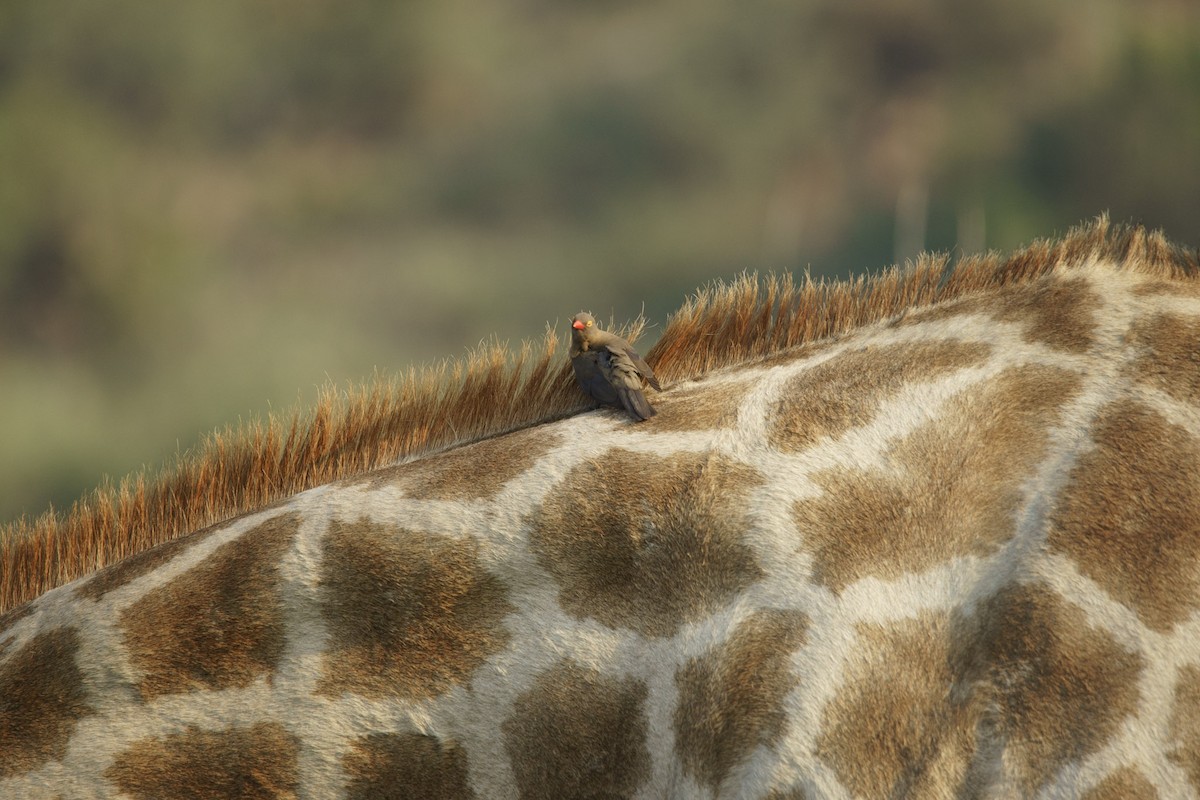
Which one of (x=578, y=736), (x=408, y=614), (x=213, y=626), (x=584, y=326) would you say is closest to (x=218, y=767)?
(x=213, y=626)

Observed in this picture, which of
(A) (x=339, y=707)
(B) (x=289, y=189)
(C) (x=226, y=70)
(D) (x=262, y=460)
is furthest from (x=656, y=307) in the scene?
(A) (x=339, y=707)

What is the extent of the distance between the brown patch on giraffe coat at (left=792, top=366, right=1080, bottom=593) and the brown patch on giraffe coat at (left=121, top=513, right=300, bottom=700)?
0.61 m

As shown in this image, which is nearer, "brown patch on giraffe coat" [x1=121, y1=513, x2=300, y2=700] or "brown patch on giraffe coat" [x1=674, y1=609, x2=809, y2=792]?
"brown patch on giraffe coat" [x1=674, y1=609, x2=809, y2=792]

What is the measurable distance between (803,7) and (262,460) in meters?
3.18

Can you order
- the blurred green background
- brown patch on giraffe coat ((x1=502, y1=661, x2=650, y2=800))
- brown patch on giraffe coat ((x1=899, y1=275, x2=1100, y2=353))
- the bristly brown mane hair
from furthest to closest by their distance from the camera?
1. the blurred green background
2. the bristly brown mane hair
3. brown patch on giraffe coat ((x1=899, y1=275, x2=1100, y2=353))
4. brown patch on giraffe coat ((x1=502, y1=661, x2=650, y2=800))

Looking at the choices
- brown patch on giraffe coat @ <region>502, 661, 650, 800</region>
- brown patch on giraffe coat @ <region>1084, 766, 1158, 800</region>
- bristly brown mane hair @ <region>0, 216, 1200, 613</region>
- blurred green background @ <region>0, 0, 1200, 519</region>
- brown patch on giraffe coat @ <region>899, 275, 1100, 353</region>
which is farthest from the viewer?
blurred green background @ <region>0, 0, 1200, 519</region>

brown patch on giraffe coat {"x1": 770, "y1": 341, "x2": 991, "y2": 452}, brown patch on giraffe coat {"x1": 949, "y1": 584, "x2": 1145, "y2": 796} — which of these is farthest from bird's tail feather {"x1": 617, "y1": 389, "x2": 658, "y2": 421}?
brown patch on giraffe coat {"x1": 949, "y1": 584, "x2": 1145, "y2": 796}

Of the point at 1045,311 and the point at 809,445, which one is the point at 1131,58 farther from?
the point at 809,445

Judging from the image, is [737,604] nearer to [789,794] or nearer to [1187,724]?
[789,794]

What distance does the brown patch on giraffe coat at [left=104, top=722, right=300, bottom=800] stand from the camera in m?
1.08

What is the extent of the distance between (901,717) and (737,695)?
161mm

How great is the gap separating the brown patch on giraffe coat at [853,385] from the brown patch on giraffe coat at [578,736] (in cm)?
34

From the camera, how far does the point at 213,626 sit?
113 cm

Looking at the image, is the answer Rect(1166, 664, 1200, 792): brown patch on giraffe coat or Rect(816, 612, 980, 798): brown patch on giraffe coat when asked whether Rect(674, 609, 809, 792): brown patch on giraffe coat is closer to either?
Rect(816, 612, 980, 798): brown patch on giraffe coat
